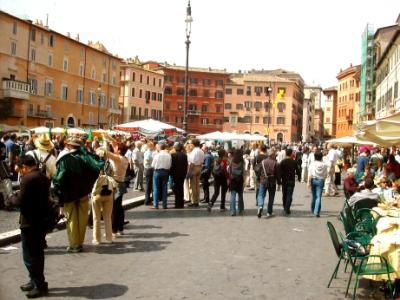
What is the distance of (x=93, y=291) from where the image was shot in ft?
20.8

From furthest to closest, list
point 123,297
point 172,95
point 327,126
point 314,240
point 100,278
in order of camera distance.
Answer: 1. point 327,126
2. point 172,95
3. point 314,240
4. point 100,278
5. point 123,297

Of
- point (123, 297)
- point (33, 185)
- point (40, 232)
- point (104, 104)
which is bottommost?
point (123, 297)

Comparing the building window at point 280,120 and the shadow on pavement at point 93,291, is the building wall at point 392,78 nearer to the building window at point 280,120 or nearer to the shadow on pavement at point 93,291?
the shadow on pavement at point 93,291

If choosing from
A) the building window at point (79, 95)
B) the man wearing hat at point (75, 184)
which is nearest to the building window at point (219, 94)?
the building window at point (79, 95)

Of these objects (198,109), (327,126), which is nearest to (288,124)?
(198,109)

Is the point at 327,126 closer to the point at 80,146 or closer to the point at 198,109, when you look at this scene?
the point at 198,109

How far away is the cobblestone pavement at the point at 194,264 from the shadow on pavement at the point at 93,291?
0.4 inches

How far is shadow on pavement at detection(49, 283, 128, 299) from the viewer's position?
20.3 ft

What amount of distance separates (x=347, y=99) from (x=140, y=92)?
39.4m

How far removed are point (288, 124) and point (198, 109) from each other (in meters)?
18.0

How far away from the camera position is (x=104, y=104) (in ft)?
228

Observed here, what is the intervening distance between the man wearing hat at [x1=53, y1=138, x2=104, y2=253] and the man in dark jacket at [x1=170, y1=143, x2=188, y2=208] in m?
6.11

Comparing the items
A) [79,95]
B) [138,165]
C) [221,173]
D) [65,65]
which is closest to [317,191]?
[221,173]

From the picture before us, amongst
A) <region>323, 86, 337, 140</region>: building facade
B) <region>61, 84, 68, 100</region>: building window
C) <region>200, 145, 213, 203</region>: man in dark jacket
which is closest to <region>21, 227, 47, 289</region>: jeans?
<region>200, 145, 213, 203</region>: man in dark jacket
